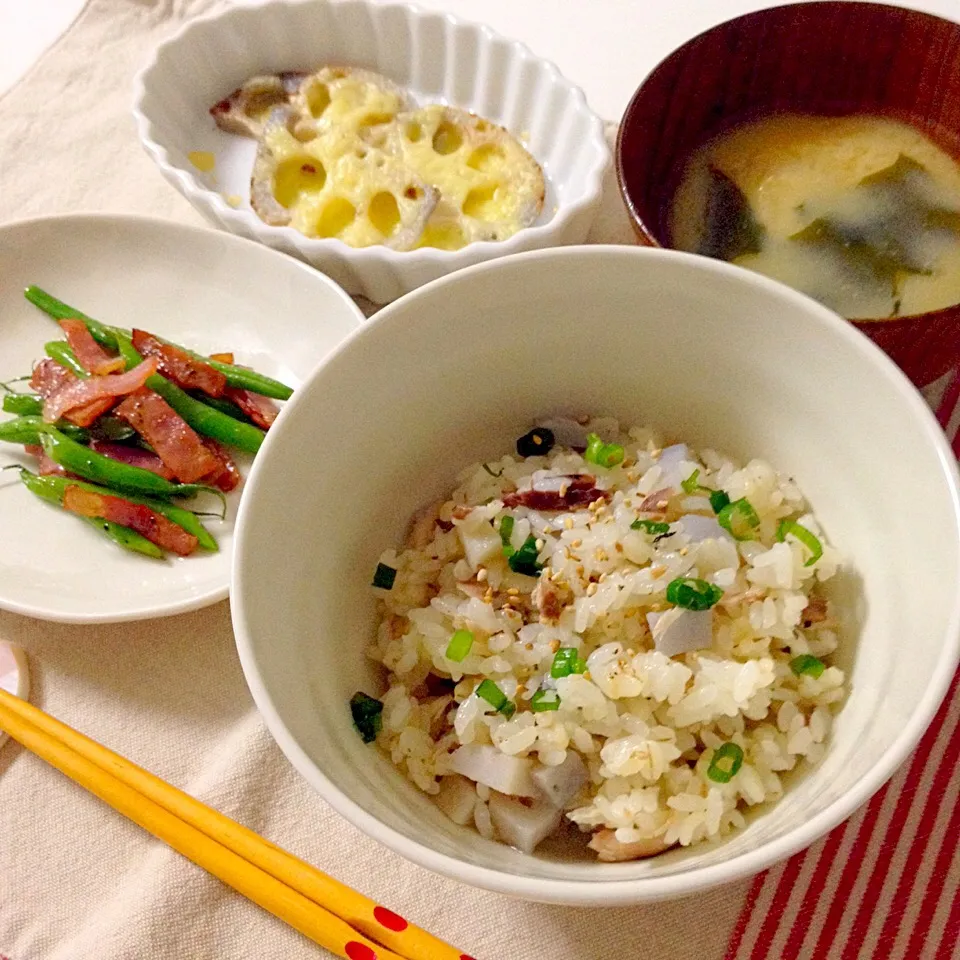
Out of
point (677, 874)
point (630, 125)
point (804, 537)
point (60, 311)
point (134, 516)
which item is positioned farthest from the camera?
point (60, 311)

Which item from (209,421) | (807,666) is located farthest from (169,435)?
(807,666)

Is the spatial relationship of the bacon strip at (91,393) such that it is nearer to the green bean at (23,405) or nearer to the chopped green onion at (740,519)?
the green bean at (23,405)

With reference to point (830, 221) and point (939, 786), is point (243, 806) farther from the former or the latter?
point (830, 221)

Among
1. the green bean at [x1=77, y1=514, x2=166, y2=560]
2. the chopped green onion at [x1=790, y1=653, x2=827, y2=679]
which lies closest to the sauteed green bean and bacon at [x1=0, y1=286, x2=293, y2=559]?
the green bean at [x1=77, y1=514, x2=166, y2=560]

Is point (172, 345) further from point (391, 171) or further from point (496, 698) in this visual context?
point (496, 698)

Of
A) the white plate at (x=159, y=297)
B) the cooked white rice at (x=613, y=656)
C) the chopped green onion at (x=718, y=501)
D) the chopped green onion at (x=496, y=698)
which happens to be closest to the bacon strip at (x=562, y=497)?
the cooked white rice at (x=613, y=656)

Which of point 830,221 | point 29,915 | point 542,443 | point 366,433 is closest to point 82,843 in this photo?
point 29,915
